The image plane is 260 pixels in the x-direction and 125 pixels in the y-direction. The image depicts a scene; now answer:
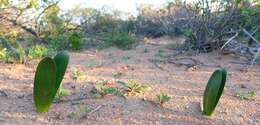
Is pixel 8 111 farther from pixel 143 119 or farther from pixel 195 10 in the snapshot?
pixel 195 10

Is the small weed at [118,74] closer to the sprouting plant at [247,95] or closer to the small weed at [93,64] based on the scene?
the small weed at [93,64]

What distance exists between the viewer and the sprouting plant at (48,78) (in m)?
3.21

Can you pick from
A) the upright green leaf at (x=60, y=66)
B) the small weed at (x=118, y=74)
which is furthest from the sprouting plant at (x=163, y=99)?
the small weed at (x=118, y=74)

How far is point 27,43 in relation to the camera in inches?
307

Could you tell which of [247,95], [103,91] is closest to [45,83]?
[103,91]

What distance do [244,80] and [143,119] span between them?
Result: 158 centimetres

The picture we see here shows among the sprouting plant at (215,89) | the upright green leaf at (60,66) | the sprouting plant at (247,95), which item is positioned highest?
the upright green leaf at (60,66)

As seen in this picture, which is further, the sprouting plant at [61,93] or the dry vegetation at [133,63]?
the sprouting plant at [61,93]

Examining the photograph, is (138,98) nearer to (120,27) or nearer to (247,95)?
(247,95)

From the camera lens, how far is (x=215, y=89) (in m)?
3.26

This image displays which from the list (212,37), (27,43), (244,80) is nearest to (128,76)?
(244,80)

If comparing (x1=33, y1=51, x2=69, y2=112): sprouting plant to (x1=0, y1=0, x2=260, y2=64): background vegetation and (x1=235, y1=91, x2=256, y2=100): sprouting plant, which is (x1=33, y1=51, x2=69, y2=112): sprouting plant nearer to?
(x1=235, y1=91, x2=256, y2=100): sprouting plant

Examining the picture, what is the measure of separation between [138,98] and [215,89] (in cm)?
73

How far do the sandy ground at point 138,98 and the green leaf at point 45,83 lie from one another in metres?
0.12
